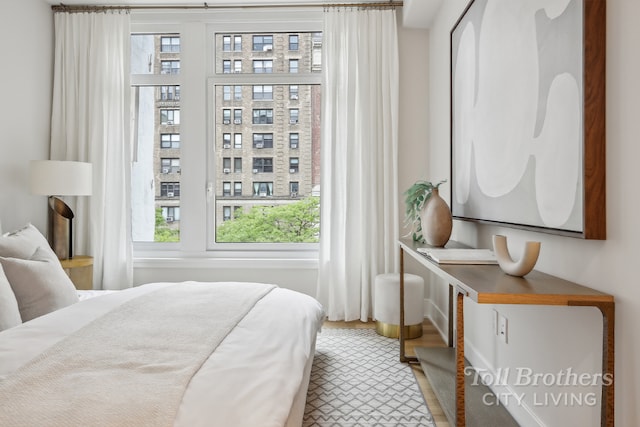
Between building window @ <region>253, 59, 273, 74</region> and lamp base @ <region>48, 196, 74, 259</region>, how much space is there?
1.96m

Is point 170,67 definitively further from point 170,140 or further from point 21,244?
point 21,244

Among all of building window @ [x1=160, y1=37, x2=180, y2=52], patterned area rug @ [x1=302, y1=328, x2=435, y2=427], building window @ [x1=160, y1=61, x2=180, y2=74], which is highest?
building window @ [x1=160, y1=37, x2=180, y2=52]

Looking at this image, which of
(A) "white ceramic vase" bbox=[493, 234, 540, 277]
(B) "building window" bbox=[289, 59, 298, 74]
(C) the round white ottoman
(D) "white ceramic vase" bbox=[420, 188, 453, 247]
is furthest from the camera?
(B) "building window" bbox=[289, 59, 298, 74]

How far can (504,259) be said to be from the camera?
1.42 meters

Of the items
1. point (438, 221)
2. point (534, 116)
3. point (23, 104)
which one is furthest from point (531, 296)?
point (23, 104)

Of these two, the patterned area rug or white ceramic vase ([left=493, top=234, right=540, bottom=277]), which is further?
the patterned area rug

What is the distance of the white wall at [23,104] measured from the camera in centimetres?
306

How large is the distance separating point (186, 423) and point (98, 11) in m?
3.72

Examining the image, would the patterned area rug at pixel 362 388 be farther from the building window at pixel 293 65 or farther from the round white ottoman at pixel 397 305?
the building window at pixel 293 65

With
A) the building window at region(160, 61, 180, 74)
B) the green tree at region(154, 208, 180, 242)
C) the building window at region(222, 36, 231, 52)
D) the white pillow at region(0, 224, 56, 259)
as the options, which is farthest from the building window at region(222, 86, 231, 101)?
the white pillow at region(0, 224, 56, 259)

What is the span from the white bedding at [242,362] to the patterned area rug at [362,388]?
0.36 meters

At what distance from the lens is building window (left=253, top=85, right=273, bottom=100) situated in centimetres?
367

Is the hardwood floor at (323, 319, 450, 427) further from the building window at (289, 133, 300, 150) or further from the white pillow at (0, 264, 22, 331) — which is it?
the white pillow at (0, 264, 22, 331)

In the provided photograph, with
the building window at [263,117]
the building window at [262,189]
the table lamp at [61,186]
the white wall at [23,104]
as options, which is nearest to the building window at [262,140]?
the building window at [263,117]
